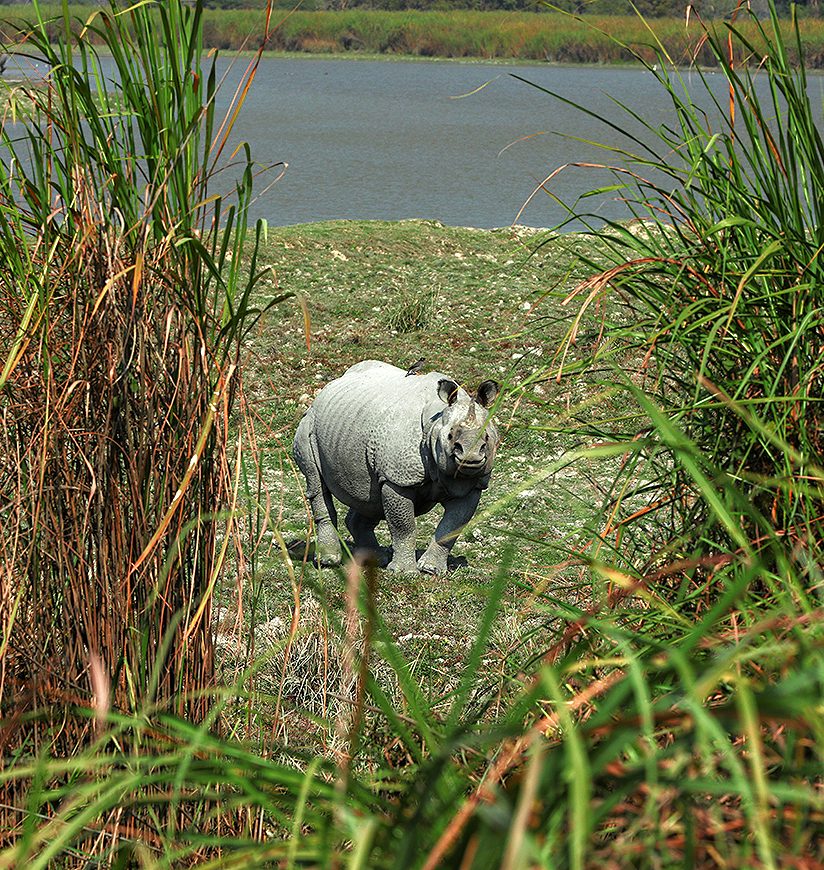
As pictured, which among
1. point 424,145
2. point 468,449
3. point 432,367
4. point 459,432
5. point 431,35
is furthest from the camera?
point 431,35

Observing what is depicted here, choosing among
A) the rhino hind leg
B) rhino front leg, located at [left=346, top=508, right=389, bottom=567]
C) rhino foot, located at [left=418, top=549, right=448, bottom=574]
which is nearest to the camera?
rhino foot, located at [left=418, top=549, right=448, bottom=574]

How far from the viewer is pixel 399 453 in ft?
19.2

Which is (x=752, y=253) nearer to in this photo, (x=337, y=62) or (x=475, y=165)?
(x=475, y=165)

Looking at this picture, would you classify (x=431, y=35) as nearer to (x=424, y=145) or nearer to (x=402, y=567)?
(x=424, y=145)

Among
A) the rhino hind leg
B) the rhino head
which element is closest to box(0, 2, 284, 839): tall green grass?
the rhino head

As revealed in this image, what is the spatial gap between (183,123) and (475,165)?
2322 cm

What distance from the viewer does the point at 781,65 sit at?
108 inches

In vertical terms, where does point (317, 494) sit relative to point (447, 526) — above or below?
below

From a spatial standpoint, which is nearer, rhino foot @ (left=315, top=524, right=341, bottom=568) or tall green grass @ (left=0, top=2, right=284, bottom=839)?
tall green grass @ (left=0, top=2, right=284, bottom=839)

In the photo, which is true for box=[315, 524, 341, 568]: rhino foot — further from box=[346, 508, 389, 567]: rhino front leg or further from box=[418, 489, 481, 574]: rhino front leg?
box=[418, 489, 481, 574]: rhino front leg

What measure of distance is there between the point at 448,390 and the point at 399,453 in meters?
0.44

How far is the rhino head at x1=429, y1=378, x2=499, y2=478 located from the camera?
550cm

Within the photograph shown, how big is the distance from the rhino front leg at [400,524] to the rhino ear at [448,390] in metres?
0.57

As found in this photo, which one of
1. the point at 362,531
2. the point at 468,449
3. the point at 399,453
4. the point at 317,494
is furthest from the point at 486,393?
the point at 362,531
